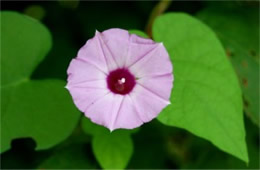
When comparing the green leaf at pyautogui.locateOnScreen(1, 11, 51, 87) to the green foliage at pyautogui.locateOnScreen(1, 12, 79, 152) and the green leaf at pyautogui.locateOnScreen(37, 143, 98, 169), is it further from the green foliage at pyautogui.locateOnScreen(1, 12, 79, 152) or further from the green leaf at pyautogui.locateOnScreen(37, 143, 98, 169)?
the green leaf at pyautogui.locateOnScreen(37, 143, 98, 169)

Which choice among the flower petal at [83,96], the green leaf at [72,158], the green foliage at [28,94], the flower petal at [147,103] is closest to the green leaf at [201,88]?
the flower petal at [147,103]

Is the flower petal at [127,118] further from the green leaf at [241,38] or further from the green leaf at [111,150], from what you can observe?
the green leaf at [241,38]

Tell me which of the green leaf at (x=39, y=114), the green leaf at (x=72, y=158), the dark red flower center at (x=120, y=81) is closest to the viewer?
the dark red flower center at (x=120, y=81)

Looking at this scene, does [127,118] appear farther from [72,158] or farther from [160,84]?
[72,158]

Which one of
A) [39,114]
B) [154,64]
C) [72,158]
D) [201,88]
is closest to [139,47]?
[154,64]

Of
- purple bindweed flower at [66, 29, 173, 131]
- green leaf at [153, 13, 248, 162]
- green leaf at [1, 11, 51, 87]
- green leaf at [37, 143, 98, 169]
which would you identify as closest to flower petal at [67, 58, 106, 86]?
purple bindweed flower at [66, 29, 173, 131]

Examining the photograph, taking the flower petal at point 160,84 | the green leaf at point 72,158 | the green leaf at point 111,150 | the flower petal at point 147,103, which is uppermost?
the flower petal at point 160,84
